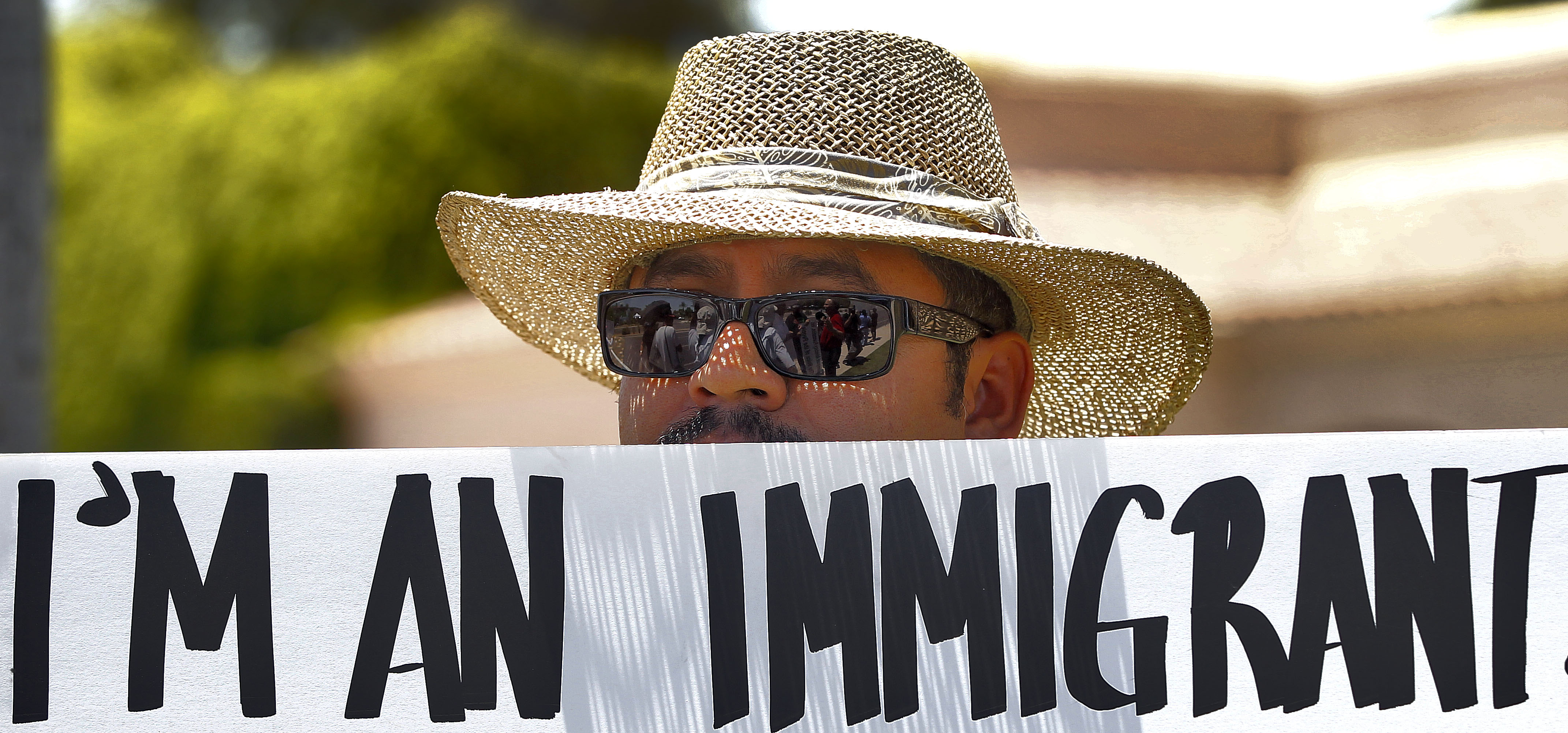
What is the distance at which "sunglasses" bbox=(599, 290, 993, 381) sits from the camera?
1.36 metres

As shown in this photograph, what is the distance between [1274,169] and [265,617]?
422 centimetres

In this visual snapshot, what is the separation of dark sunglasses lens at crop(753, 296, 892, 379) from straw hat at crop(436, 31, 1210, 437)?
0.30 feet

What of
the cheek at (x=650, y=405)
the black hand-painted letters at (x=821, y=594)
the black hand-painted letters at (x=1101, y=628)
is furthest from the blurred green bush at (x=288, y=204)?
the black hand-painted letters at (x=1101, y=628)

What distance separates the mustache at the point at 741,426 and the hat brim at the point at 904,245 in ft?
0.65

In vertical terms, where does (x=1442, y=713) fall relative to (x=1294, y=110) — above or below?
below

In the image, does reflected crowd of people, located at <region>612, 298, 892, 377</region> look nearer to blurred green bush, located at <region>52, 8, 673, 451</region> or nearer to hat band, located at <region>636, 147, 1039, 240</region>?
hat band, located at <region>636, 147, 1039, 240</region>

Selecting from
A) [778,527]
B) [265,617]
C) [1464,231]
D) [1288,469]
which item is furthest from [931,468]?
[1464,231]

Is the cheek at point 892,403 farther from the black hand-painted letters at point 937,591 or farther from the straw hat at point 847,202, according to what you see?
the black hand-painted letters at point 937,591

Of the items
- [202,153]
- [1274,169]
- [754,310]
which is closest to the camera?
[754,310]

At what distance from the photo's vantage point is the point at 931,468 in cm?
98

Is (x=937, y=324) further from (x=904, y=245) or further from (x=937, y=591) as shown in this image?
(x=937, y=591)

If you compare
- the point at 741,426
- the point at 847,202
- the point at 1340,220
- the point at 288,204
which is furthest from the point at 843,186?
the point at 288,204

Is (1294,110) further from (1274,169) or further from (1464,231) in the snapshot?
(1464,231)

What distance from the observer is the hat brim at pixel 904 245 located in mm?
1343
